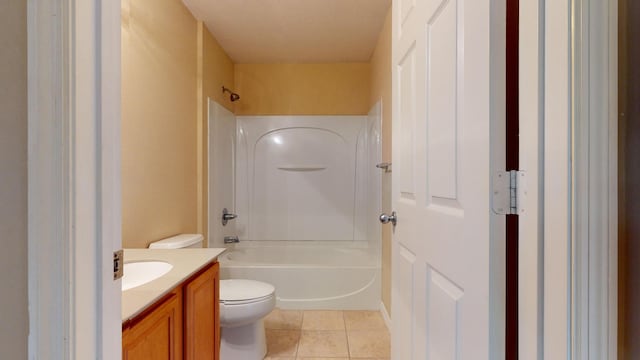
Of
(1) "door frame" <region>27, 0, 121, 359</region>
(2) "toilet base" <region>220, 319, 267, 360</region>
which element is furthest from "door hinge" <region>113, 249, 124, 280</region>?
(2) "toilet base" <region>220, 319, 267, 360</region>

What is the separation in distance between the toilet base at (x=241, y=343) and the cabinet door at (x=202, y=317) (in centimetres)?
44

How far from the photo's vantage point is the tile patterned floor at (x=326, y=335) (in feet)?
6.68

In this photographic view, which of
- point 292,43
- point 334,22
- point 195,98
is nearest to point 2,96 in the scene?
point 195,98

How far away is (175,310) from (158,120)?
1271 mm

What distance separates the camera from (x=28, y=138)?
0.47m

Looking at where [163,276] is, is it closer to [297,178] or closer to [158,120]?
[158,120]

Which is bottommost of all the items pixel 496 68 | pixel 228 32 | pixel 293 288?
pixel 293 288

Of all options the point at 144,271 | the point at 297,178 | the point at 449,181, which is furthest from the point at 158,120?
the point at 297,178

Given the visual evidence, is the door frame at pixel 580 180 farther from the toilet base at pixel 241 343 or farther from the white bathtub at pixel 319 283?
the white bathtub at pixel 319 283

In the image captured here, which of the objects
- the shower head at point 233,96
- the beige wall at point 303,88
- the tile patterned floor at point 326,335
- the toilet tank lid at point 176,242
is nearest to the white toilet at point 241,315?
the toilet tank lid at point 176,242

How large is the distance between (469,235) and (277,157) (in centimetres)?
297

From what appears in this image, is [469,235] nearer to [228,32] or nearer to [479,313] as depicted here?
[479,313]

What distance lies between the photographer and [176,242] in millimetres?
1911

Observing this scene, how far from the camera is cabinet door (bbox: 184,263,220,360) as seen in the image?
1.13 m
